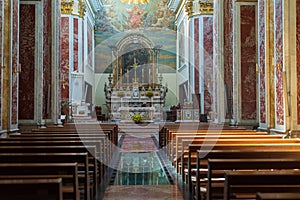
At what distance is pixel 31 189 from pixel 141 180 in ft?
13.6

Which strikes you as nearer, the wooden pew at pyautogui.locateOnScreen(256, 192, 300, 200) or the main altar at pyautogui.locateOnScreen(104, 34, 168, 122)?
the wooden pew at pyautogui.locateOnScreen(256, 192, 300, 200)

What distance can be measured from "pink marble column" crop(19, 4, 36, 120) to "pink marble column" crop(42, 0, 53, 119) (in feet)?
2.28

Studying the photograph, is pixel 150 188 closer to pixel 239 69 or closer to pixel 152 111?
pixel 239 69

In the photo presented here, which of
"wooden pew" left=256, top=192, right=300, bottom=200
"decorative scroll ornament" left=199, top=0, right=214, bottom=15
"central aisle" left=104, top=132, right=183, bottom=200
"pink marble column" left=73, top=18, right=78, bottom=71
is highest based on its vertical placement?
"decorative scroll ornament" left=199, top=0, right=214, bottom=15

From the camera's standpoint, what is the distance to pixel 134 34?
1055 inches

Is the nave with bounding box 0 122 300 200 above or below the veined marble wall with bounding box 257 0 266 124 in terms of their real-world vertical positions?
below

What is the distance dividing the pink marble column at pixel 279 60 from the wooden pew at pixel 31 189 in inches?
248

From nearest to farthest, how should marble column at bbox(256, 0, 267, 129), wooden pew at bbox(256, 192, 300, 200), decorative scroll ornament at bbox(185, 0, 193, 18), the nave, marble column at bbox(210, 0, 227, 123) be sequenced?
1. wooden pew at bbox(256, 192, 300, 200)
2. the nave
3. marble column at bbox(256, 0, 267, 129)
4. marble column at bbox(210, 0, 227, 123)
5. decorative scroll ornament at bbox(185, 0, 193, 18)

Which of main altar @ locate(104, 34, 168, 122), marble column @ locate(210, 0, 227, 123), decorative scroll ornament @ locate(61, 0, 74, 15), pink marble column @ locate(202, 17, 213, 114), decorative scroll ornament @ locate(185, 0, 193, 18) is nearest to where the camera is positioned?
marble column @ locate(210, 0, 227, 123)

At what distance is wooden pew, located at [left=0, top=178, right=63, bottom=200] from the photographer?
8.09 feet

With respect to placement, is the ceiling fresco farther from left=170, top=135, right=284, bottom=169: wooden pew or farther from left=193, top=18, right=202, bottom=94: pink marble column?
left=170, top=135, right=284, bottom=169: wooden pew

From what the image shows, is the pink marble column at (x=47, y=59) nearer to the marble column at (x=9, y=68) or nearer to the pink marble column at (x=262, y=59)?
the marble column at (x=9, y=68)

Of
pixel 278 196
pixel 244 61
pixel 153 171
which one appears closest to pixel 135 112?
pixel 244 61

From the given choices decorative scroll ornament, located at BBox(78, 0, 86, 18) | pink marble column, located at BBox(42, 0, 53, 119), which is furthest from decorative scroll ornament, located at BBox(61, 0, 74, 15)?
pink marble column, located at BBox(42, 0, 53, 119)
